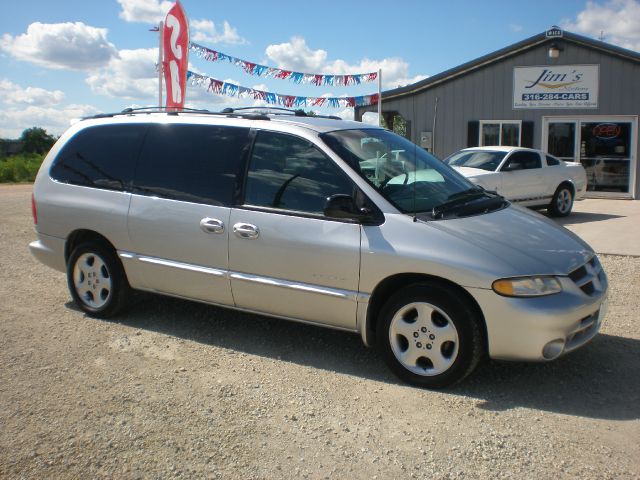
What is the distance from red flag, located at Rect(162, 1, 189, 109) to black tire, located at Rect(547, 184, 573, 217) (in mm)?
8069

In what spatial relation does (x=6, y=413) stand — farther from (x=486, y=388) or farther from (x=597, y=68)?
(x=597, y=68)

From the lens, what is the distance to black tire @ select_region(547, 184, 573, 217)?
13758 mm

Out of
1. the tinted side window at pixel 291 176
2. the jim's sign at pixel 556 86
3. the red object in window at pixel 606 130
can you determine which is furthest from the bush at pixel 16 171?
the tinted side window at pixel 291 176

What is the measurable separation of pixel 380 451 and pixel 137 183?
319 cm

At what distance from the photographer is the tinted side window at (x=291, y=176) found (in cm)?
464

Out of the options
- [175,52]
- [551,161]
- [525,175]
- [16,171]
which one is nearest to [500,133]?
[551,161]

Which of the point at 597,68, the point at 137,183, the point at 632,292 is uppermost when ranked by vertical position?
the point at 597,68

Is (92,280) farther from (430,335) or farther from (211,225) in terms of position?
(430,335)

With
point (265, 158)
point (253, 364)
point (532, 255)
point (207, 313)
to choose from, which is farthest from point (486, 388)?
point (207, 313)

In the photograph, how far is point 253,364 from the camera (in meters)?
4.76

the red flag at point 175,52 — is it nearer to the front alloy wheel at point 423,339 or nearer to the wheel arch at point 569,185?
the wheel arch at point 569,185

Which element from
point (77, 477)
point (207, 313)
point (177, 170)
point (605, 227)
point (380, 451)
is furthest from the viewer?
point (605, 227)

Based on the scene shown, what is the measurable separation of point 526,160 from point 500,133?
6.09 m

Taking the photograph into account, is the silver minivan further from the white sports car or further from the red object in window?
the red object in window
